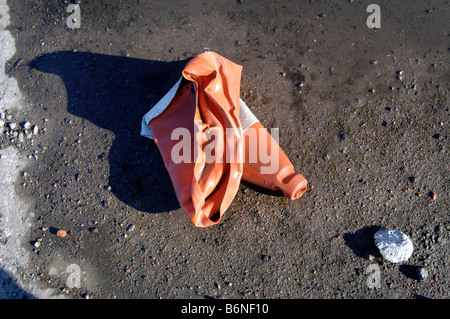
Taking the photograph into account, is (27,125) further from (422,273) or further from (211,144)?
(422,273)

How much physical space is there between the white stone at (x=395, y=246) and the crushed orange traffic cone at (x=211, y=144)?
2.86 ft

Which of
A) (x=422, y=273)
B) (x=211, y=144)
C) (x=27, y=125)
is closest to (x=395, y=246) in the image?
(x=422, y=273)

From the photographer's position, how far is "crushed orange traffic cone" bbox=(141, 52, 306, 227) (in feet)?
8.46

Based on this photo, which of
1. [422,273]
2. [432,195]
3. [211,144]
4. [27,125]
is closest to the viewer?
[211,144]

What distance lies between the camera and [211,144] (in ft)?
8.56

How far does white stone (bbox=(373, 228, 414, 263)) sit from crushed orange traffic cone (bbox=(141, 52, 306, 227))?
2.86 feet

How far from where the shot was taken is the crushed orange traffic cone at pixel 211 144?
102 inches

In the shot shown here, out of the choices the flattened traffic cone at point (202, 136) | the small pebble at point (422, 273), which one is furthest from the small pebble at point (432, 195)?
the flattened traffic cone at point (202, 136)

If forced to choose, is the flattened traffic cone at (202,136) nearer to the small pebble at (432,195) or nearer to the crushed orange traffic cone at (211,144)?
the crushed orange traffic cone at (211,144)

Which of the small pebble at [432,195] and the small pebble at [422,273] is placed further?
the small pebble at [432,195]

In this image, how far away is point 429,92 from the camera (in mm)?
3064

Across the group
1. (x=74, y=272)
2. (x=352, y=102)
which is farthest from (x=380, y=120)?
(x=74, y=272)

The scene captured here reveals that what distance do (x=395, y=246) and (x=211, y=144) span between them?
6.37ft
